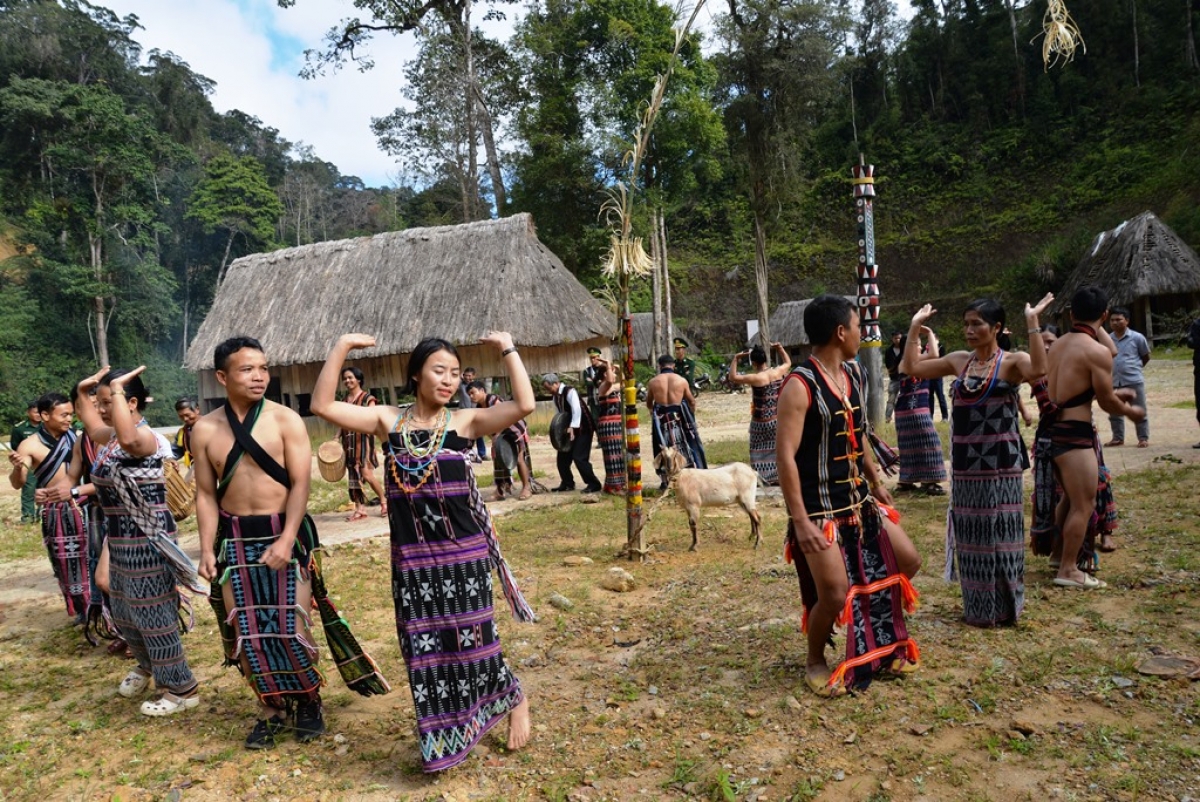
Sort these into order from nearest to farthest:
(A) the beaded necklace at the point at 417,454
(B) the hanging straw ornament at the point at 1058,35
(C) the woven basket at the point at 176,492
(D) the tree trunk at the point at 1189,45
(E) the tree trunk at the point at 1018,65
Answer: (A) the beaded necklace at the point at 417,454, (B) the hanging straw ornament at the point at 1058,35, (C) the woven basket at the point at 176,492, (D) the tree trunk at the point at 1189,45, (E) the tree trunk at the point at 1018,65

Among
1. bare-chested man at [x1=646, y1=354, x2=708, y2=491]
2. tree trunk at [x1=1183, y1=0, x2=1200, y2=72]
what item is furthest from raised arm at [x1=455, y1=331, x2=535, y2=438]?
tree trunk at [x1=1183, y1=0, x2=1200, y2=72]

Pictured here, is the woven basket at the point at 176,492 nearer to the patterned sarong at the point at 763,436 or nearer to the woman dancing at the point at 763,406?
the woman dancing at the point at 763,406

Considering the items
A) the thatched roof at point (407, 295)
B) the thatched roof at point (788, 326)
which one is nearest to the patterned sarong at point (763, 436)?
the thatched roof at point (407, 295)

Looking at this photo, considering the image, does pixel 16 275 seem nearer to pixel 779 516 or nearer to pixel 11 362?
pixel 11 362

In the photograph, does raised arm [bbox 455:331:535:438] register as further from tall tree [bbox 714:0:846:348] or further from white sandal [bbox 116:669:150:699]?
tall tree [bbox 714:0:846:348]

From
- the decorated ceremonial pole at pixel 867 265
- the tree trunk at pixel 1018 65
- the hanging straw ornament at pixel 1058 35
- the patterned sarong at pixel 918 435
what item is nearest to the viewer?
the hanging straw ornament at pixel 1058 35

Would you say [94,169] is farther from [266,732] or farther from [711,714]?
[711,714]

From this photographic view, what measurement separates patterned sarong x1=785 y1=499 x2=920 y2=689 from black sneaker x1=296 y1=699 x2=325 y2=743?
236cm

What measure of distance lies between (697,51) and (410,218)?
21.0 meters

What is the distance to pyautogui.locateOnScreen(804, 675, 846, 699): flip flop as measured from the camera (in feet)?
12.1

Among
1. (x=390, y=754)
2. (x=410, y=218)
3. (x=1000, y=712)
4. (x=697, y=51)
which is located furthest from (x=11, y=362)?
(x=1000, y=712)

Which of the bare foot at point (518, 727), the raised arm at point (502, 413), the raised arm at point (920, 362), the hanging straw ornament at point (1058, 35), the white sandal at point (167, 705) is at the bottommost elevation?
the white sandal at point (167, 705)

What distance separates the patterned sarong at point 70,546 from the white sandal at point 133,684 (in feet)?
4.80

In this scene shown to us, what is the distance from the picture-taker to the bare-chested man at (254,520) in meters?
3.53
